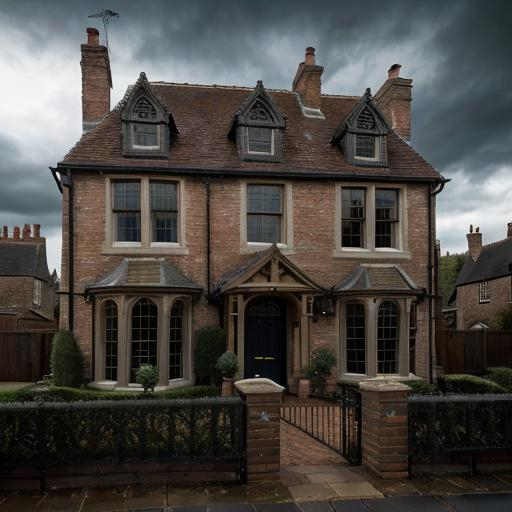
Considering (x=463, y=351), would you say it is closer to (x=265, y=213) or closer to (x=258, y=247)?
(x=258, y=247)

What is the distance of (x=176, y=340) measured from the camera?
46.9ft

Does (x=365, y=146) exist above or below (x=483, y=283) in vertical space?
above

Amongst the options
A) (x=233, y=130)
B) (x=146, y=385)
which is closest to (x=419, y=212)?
(x=233, y=130)

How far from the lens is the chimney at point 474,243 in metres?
37.6

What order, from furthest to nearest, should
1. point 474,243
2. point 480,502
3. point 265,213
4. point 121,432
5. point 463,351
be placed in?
point 474,243 < point 463,351 < point 265,213 < point 121,432 < point 480,502

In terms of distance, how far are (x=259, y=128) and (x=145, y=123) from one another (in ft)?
12.4

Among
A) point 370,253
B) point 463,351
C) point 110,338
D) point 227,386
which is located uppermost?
point 370,253

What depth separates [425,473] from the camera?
705 cm

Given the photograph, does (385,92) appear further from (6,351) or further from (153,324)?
(6,351)

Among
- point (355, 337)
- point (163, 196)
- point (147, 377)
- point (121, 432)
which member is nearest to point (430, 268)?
point (355, 337)

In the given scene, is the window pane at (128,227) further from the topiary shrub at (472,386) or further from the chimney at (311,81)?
the topiary shrub at (472,386)

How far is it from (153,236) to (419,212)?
908 cm

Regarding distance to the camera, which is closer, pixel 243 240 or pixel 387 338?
pixel 387 338

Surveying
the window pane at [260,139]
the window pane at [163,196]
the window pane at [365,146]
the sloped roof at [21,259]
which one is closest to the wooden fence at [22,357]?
the window pane at [163,196]
